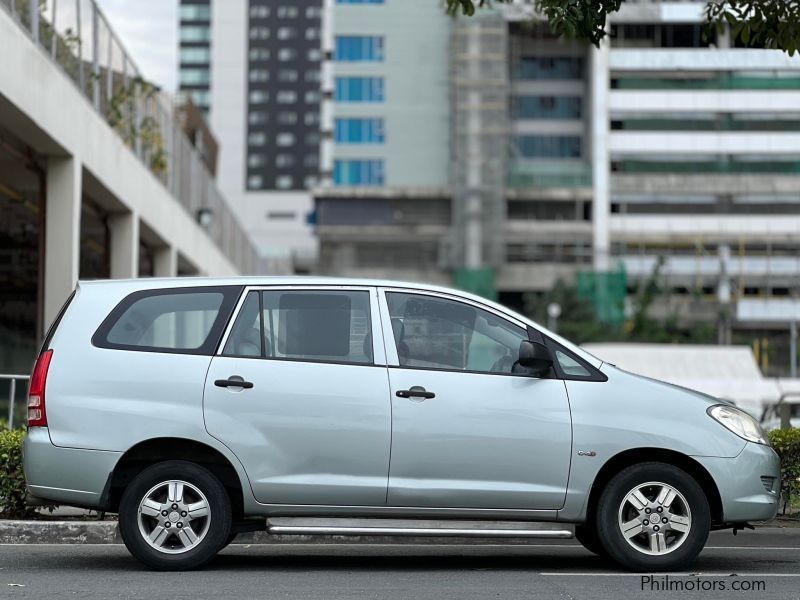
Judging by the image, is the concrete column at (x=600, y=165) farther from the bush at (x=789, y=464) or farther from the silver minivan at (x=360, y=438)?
the silver minivan at (x=360, y=438)

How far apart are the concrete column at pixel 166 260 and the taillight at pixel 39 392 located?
22.9 m

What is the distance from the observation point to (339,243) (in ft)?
331

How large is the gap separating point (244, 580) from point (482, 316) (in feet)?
7.20

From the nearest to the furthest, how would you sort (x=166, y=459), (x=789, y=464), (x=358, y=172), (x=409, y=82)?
(x=166, y=459) < (x=789, y=464) < (x=409, y=82) < (x=358, y=172)

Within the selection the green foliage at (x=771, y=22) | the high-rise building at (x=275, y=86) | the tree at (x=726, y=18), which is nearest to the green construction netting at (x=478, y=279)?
the high-rise building at (x=275, y=86)

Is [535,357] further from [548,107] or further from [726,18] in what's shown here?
[548,107]

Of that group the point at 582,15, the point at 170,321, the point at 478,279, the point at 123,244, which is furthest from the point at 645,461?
the point at 478,279

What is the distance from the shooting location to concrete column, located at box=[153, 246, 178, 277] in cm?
3111

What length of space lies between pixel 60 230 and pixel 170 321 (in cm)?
1185

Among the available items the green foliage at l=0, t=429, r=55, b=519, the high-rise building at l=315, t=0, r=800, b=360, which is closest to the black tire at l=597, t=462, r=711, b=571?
the green foliage at l=0, t=429, r=55, b=519

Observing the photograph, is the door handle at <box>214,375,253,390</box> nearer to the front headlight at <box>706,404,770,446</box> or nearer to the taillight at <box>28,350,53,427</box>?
the taillight at <box>28,350,53,427</box>

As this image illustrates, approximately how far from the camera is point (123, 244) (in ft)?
82.7

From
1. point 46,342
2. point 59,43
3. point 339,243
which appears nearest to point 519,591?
point 46,342

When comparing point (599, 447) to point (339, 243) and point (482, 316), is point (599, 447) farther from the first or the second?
point (339, 243)
